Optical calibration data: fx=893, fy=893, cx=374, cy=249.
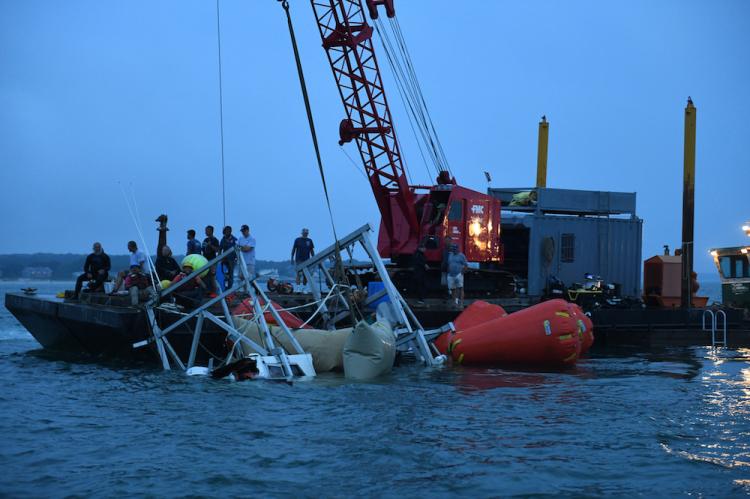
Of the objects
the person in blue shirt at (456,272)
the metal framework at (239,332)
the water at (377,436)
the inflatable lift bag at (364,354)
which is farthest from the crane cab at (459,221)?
the inflatable lift bag at (364,354)

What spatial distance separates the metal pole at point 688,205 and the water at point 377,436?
39.8 ft

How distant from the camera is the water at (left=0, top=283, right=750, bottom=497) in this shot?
29.8ft

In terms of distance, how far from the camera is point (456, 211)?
27.3 metres

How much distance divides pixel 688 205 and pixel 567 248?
13.8 feet

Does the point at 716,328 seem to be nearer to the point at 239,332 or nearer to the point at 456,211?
the point at 456,211

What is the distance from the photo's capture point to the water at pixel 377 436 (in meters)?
9.09

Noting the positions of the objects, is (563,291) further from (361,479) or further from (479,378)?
(361,479)

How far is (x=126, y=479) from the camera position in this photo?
9.14 metres

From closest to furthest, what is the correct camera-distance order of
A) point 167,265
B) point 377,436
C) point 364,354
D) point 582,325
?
point 377,436 < point 364,354 < point 582,325 < point 167,265

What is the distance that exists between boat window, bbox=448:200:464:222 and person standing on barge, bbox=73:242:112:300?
1018 centimetres

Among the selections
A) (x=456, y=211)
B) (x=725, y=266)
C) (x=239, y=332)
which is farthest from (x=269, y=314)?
(x=725, y=266)

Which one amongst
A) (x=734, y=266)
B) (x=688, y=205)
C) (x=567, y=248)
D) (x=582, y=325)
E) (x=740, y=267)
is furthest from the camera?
(x=734, y=266)

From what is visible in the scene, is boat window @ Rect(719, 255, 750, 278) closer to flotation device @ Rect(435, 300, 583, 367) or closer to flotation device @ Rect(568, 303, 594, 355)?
flotation device @ Rect(568, 303, 594, 355)

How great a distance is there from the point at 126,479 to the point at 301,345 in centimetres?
794
